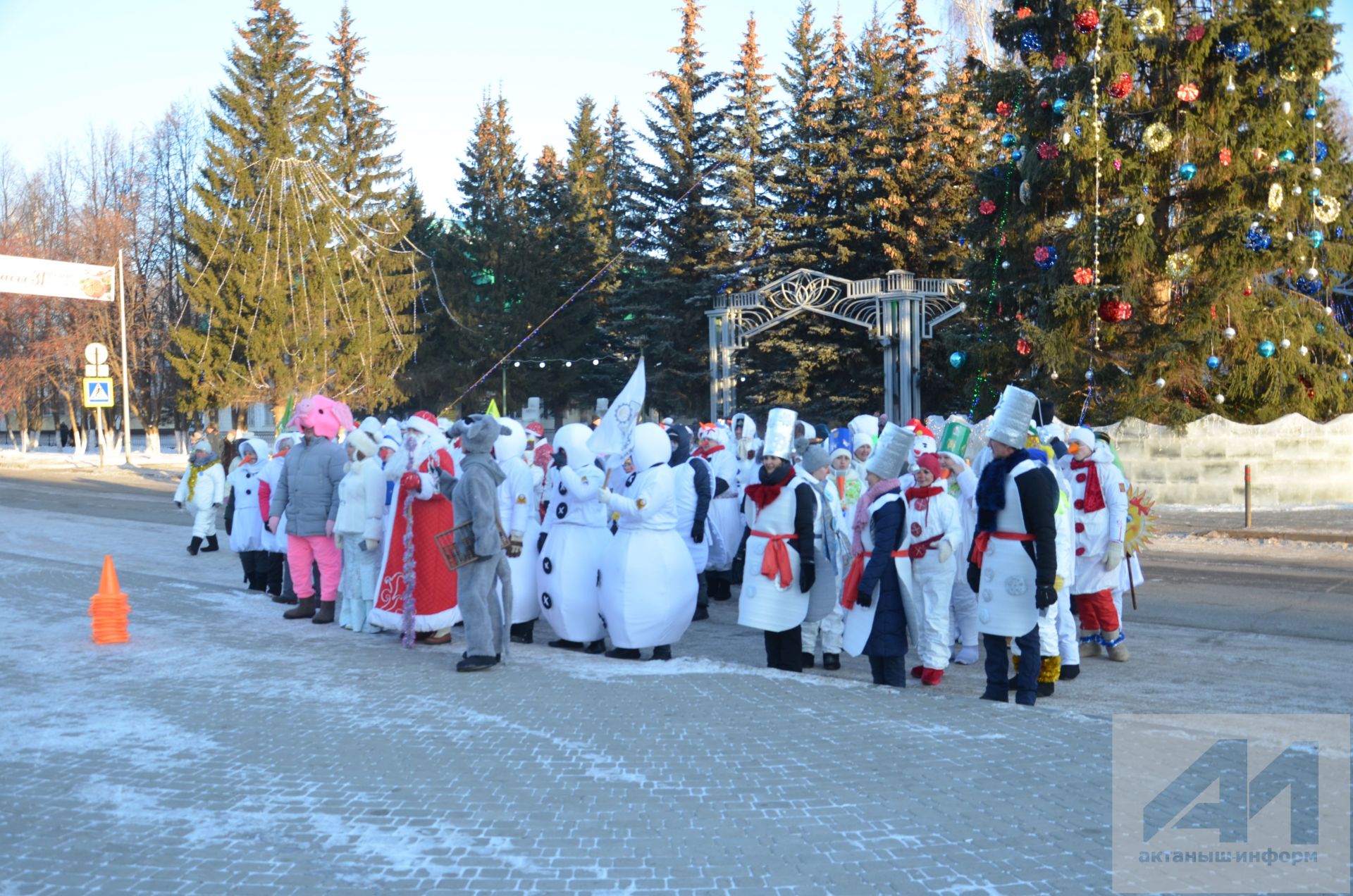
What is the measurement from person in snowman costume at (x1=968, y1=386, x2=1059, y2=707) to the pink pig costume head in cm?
588

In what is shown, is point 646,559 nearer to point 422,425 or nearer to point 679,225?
point 422,425

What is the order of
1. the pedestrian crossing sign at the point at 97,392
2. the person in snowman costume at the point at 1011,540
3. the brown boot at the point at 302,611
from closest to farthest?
the person in snowman costume at the point at 1011,540
the brown boot at the point at 302,611
the pedestrian crossing sign at the point at 97,392

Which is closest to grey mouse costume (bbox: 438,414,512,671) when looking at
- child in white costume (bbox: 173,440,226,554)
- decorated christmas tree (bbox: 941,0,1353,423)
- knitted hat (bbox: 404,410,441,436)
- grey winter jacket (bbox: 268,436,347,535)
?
knitted hat (bbox: 404,410,441,436)

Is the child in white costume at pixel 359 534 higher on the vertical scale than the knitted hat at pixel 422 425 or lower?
lower

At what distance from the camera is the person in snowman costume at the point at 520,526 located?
9.52 meters

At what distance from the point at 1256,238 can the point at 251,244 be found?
1253 inches

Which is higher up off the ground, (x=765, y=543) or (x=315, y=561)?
(x=765, y=543)

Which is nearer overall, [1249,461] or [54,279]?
[1249,461]

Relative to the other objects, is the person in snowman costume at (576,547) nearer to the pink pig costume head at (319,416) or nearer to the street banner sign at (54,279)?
the pink pig costume head at (319,416)

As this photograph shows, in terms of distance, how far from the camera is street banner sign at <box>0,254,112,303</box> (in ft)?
121

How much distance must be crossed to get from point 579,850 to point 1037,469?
3.62 m

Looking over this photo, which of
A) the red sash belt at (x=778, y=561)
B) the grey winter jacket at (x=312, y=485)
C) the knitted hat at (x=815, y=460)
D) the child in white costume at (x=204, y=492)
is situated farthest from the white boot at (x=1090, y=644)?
the child in white costume at (x=204, y=492)

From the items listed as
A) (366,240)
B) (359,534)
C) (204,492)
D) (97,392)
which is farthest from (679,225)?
(359,534)

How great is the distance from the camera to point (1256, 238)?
20.1m
